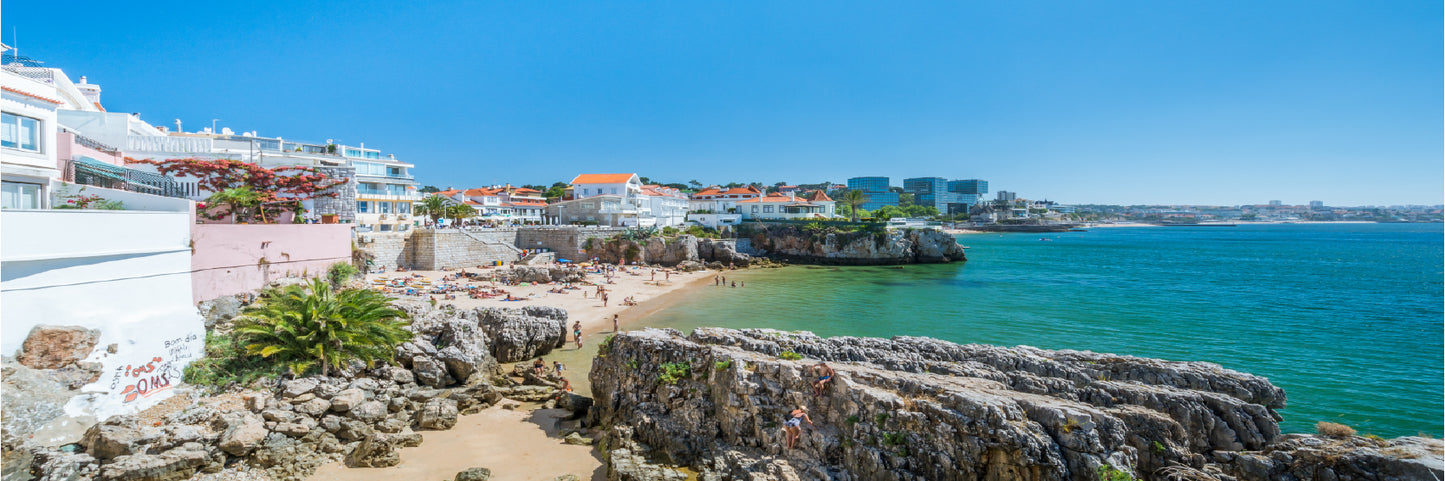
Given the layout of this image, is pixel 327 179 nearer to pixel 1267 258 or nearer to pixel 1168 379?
pixel 1168 379

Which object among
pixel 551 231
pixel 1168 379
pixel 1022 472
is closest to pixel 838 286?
pixel 551 231

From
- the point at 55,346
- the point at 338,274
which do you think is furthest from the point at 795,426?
the point at 338,274

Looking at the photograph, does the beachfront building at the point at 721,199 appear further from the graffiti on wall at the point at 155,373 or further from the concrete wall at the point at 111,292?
the graffiti on wall at the point at 155,373

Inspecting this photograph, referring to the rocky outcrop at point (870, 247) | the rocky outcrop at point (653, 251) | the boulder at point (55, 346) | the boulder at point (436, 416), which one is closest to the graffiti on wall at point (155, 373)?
the boulder at point (55, 346)

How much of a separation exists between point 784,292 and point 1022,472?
30443mm

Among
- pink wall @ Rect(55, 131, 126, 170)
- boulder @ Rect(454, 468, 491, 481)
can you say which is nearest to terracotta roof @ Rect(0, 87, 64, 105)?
pink wall @ Rect(55, 131, 126, 170)

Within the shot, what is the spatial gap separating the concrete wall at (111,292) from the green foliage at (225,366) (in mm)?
239

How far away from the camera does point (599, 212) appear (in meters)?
65.4

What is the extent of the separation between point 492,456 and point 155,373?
8.19 meters

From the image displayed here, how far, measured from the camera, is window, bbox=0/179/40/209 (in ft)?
45.3

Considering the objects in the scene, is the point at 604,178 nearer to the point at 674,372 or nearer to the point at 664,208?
the point at 664,208

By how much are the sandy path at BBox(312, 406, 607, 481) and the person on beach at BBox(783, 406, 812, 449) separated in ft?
12.6

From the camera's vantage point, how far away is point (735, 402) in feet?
40.7

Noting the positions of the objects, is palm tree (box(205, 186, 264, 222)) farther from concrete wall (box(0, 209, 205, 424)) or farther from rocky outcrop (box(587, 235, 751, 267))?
rocky outcrop (box(587, 235, 751, 267))
